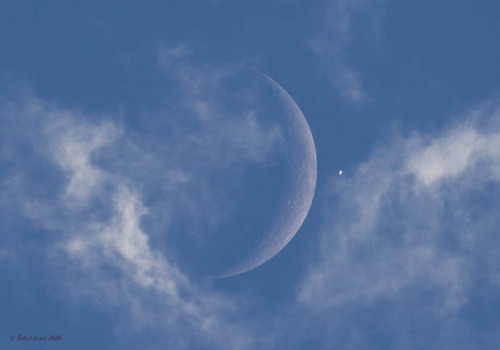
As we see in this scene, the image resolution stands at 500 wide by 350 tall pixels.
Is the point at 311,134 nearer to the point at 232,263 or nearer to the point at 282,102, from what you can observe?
the point at 282,102

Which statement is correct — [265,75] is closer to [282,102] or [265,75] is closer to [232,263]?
[282,102]

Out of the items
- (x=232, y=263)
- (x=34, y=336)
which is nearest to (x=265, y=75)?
(x=232, y=263)

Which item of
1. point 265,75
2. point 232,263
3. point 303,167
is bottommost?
point 232,263

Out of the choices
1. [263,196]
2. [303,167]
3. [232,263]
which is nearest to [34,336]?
[232,263]

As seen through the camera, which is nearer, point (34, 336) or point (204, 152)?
point (204, 152)

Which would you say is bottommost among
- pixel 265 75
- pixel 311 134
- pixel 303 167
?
pixel 303 167

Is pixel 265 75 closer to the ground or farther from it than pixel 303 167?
farther from it

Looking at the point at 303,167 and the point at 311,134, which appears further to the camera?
the point at 311,134

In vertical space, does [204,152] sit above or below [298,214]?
above
